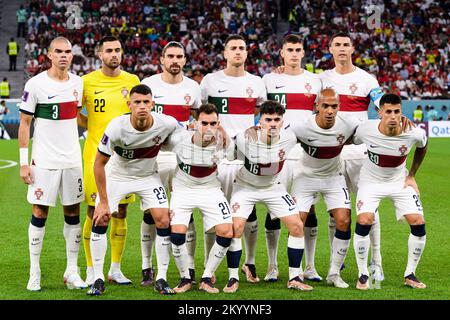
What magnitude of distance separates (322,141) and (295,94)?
88 cm

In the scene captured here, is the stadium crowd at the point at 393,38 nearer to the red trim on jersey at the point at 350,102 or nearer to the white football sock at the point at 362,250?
the red trim on jersey at the point at 350,102

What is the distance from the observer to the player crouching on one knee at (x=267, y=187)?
28.3 feet

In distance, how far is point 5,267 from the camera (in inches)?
389

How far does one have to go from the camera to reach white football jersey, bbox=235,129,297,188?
8.73 meters

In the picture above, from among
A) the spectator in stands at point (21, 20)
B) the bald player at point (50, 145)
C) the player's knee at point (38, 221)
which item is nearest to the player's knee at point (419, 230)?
the bald player at point (50, 145)

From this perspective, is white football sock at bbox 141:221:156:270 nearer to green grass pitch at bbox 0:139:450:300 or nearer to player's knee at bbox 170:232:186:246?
green grass pitch at bbox 0:139:450:300

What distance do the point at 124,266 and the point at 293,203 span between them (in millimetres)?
2485

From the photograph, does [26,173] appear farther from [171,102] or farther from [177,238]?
[171,102]

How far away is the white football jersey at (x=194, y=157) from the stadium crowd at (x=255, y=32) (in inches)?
1025

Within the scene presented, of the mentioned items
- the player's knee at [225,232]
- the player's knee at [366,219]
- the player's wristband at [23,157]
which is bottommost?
the player's knee at [225,232]

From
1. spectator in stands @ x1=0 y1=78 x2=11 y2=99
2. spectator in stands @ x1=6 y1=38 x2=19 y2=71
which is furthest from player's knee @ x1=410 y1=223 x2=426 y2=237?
spectator in stands @ x1=6 y1=38 x2=19 y2=71

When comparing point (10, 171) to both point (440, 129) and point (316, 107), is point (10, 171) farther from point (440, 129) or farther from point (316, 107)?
point (440, 129)

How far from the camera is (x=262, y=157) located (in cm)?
872
